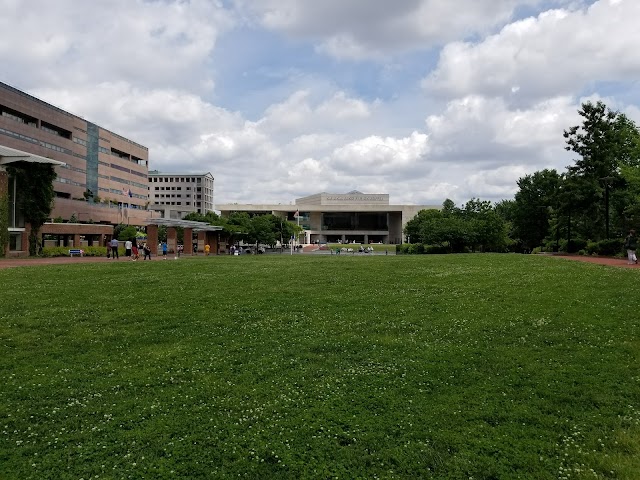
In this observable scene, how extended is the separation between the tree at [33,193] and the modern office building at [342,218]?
97.1 metres

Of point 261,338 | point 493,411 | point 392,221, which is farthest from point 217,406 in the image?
point 392,221

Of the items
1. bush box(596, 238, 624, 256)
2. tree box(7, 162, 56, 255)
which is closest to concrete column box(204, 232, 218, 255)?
tree box(7, 162, 56, 255)

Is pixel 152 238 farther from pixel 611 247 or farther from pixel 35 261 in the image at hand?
pixel 611 247

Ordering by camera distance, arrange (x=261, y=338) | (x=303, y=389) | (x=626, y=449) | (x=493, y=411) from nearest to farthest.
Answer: (x=626, y=449) → (x=493, y=411) → (x=303, y=389) → (x=261, y=338)

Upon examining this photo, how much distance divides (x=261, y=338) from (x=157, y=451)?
448cm

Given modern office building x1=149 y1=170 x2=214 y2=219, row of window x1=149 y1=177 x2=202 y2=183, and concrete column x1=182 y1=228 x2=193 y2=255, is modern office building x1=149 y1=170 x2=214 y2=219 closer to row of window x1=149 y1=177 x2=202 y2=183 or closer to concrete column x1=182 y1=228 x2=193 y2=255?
row of window x1=149 y1=177 x2=202 y2=183

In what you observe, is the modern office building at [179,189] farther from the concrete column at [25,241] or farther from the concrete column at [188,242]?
the concrete column at [25,241]

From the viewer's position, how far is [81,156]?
8144cm

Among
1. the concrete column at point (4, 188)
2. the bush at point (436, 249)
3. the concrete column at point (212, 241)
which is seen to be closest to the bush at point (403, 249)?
the bush at point (436, 249)

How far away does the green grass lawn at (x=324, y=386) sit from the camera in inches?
232

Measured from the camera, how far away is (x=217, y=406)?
7.32 metres

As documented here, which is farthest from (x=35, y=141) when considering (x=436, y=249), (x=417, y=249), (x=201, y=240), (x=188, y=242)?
(x=436, y=249)

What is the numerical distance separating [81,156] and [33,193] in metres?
41.0

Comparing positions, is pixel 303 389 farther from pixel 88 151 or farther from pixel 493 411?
pixel 88 151
